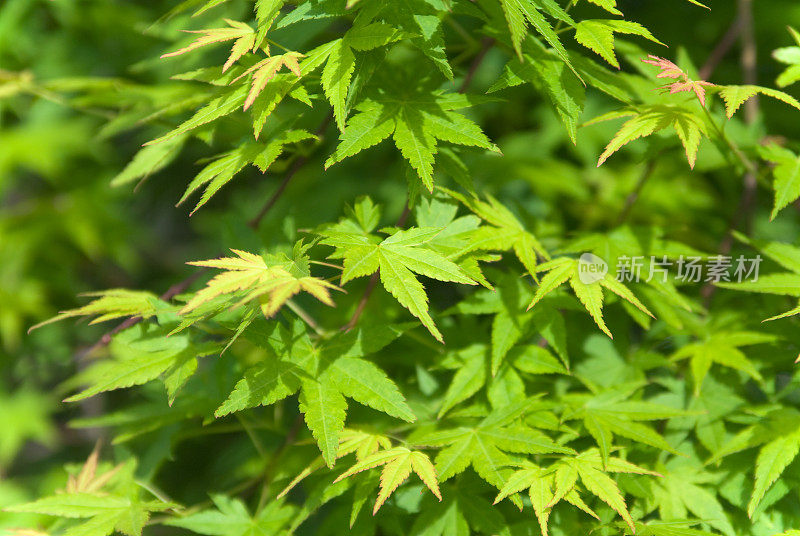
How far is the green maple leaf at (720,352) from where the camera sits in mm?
1225

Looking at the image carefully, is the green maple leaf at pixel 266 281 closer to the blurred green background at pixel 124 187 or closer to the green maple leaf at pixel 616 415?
the blurred green background at pixel 124 187

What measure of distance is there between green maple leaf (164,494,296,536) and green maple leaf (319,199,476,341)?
1.65 feet

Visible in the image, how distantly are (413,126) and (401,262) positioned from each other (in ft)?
0.85

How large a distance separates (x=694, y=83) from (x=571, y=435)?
2.16 feet

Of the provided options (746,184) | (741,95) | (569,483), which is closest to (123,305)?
(569,483)

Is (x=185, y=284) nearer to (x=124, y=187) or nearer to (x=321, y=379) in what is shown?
(x=321, y=379)

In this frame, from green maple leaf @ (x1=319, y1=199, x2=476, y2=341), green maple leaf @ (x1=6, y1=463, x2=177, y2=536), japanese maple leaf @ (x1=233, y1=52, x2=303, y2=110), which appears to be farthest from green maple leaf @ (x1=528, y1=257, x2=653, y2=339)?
green maple leaf @ (x1=6, y1=463, x2=177, y2=536)

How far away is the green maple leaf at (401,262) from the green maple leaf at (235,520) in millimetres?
504

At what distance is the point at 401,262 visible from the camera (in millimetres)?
1046

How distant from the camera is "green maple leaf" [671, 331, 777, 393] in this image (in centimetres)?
122

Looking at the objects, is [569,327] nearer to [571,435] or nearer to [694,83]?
[571,435]

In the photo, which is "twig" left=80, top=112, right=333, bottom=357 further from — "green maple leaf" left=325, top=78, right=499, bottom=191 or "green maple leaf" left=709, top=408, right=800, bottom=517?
"green maple leaf" left=709, top=408, right=800, bottom=517

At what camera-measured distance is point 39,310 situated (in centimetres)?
275

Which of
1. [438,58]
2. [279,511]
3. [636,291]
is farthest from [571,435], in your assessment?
[438,58]
